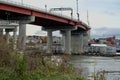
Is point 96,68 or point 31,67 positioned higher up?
point 31,67

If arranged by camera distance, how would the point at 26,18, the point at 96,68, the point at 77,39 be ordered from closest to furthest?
the point at 96,68 → the point at 26,18 → the point at 77,39

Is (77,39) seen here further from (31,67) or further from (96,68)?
(31,67)

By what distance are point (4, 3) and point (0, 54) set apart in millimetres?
70350

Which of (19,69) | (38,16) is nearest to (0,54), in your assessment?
(19,69)

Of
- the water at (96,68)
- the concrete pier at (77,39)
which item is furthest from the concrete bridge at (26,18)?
the concrete pier at (77,39)

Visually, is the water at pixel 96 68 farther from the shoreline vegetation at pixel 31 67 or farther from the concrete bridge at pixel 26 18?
the concrete bridge at pixel 26 18

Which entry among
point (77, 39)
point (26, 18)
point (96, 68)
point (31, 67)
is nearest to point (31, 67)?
point (31, 67)

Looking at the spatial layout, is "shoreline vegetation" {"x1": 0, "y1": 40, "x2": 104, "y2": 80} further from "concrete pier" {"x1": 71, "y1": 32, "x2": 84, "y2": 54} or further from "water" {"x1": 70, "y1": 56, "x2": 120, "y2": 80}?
"concrete pier" {"x1": 71, "y1": 32, "x2": 84, "y2": 54}

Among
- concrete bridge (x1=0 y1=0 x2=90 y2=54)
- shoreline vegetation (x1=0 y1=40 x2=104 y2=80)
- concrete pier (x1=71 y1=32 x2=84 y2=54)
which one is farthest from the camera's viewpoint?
concrete pier (x1=71 y1=32 x2=84 y2=54)

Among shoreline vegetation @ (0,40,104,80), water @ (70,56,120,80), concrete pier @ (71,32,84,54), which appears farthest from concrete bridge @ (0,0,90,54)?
shoreline vegetation @ (0,40,104,80)

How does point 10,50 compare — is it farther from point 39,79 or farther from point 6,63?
point 39,79

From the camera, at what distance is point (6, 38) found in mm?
20844

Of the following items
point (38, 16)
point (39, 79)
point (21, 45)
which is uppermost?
point (38, 16)

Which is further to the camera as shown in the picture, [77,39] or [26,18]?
[77,39]
